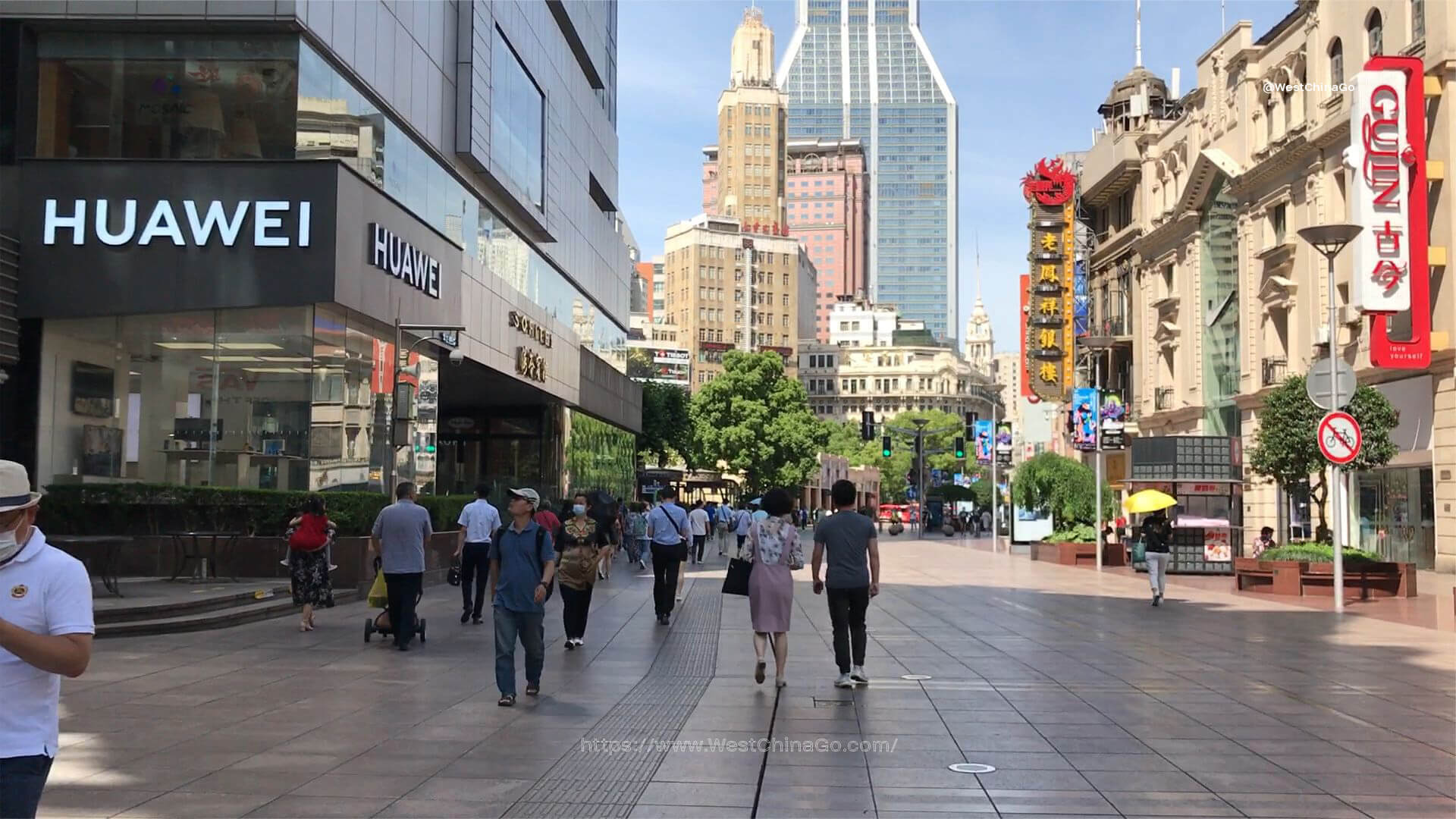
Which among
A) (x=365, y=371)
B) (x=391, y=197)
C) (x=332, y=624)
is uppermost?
(x=391, y=197)

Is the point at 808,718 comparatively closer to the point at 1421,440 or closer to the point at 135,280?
the point at 135,280

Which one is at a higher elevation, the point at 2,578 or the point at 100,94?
the point at 100,94

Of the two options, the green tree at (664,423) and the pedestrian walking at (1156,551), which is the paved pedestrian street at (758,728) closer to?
the pedestrian walking at (1156,551)

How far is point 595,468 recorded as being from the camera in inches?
2044

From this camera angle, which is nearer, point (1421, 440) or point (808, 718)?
point (808, 718)

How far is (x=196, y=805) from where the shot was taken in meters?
6.92

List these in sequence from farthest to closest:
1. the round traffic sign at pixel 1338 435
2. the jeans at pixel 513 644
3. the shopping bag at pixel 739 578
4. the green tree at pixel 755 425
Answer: the green tree at pixel 755 425 → the round traffic sign at pixel 1338 435 → the shopping bag at pixel 739 578 → the jeans at pixel 513 644

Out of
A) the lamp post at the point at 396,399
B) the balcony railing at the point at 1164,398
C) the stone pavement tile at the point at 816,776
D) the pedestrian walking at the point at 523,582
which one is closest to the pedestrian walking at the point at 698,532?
the lamp post at the point at 396,399

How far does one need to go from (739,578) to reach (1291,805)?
18.8 feet

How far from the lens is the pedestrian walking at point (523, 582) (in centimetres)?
1075

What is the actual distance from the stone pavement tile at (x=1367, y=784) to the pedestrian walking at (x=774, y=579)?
4.79 metres

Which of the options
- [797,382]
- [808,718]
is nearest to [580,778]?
[808,718]

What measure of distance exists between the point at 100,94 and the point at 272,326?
4968mm

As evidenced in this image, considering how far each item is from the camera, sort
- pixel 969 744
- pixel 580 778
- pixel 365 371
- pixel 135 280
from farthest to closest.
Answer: pixel 365 371, pixel 135 280, pixel 969 744, pixel 580 778
